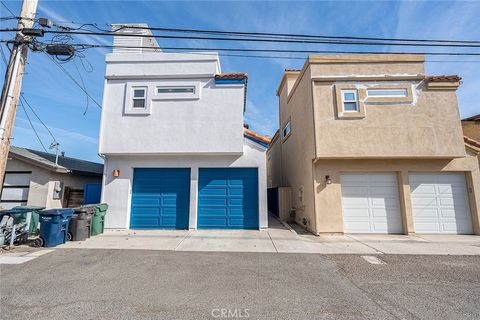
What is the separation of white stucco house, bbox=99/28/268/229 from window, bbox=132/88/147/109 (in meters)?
0.04


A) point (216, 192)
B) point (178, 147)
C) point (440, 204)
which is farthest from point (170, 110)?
point (440, 204)

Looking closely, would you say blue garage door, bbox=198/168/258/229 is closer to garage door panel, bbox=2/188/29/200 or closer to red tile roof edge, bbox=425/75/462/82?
red tile roof edge, bbox=425/75/462/82

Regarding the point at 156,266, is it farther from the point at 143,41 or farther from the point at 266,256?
the point at 143,41

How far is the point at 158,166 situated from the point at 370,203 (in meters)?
9.15

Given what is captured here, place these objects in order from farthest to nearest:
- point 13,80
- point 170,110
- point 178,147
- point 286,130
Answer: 1. point 286,130
2. point 170,110
3. point 178,147
4. point 13,80

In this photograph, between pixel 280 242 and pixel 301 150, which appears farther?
pixel 301 150

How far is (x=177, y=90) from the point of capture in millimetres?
10297

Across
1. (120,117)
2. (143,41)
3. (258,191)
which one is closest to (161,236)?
(258,191)

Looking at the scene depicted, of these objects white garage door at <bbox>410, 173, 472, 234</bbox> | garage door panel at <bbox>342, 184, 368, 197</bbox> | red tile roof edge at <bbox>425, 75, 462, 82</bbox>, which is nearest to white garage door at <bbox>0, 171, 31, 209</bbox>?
garage door panel at <bbox>342, 184, 368, 197</bbox>

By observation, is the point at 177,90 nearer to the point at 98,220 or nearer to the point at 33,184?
the point at 98,220

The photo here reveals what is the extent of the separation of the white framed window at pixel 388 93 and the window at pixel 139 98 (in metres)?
9.60

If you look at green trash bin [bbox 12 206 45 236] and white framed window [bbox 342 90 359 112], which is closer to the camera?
green trash bin [bbox 12 206 45 236]

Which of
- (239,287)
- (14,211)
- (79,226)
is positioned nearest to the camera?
(239,287)

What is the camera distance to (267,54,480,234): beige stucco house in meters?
8.94
